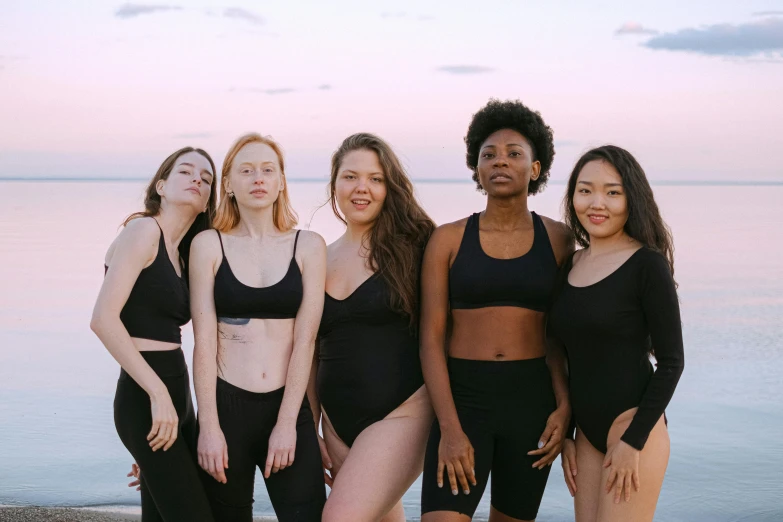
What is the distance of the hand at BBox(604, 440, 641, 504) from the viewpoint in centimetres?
356

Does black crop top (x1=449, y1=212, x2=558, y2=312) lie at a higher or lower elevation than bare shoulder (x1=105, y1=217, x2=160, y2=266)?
lower

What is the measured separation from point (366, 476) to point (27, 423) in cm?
627

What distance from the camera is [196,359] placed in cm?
392

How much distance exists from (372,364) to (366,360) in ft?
0.12

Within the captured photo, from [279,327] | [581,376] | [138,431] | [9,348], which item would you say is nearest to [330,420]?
[279,327]

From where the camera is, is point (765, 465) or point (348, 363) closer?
point (348, 363)

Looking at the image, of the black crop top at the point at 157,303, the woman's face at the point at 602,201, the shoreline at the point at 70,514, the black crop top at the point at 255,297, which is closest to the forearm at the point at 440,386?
the black crop top at the point at 255,297

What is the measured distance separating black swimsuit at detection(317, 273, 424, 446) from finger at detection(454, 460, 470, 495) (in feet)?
1.52

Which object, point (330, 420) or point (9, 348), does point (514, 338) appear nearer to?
point (330, 420)

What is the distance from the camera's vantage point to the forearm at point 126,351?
374 centimetres

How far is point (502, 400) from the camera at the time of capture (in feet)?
13.2

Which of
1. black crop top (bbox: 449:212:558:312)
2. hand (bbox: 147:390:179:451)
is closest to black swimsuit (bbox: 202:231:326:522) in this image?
hand (bbox: 147:390:179:451)

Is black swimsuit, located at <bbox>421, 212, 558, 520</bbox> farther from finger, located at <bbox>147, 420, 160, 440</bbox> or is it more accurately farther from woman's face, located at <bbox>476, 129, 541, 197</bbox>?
finger, located at <bbox>147, 420, 160, 440</bbox>

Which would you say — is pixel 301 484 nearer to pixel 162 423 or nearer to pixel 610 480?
pixel 162 423
